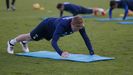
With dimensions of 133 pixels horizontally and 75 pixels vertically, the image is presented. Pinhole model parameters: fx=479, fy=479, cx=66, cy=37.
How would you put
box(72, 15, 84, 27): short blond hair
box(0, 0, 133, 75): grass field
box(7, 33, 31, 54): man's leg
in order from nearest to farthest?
box(0, 0, 133, 75): grass field < box(72, 15, 84, 27): short blond hair < box(7, 33, 31, 54): man's leg

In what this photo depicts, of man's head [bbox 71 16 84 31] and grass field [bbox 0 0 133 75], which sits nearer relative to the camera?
grass field [bbox 0 0 133 75]

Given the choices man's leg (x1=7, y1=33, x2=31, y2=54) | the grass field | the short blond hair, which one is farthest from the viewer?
man's leg (x1=7, y1=33, x2=31, y2=54)

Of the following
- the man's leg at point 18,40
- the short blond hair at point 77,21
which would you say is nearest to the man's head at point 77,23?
the short blond hair at point 77,21

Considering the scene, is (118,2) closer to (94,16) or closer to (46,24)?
(94,16)

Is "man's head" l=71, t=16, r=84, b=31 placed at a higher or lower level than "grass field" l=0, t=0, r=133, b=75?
higher

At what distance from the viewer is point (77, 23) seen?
9070 mm

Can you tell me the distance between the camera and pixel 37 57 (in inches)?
392

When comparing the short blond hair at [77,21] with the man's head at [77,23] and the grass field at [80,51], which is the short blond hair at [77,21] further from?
the grass field at [80,51]

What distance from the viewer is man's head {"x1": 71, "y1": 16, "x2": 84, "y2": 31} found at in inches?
355

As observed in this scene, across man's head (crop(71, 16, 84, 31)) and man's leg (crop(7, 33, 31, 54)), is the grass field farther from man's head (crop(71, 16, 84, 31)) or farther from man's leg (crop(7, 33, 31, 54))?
man's head (crop(71, 16, 84, 31))

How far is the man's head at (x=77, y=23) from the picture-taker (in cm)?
902

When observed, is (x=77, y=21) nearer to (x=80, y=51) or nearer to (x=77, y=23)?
(x=77, y=23)

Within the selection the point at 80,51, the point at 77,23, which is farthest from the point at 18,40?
the point at 77,23

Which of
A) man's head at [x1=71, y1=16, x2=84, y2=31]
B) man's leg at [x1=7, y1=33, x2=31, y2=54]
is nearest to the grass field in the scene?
man's leg at [x1=7, y1=33, x2=31, y2=54]
